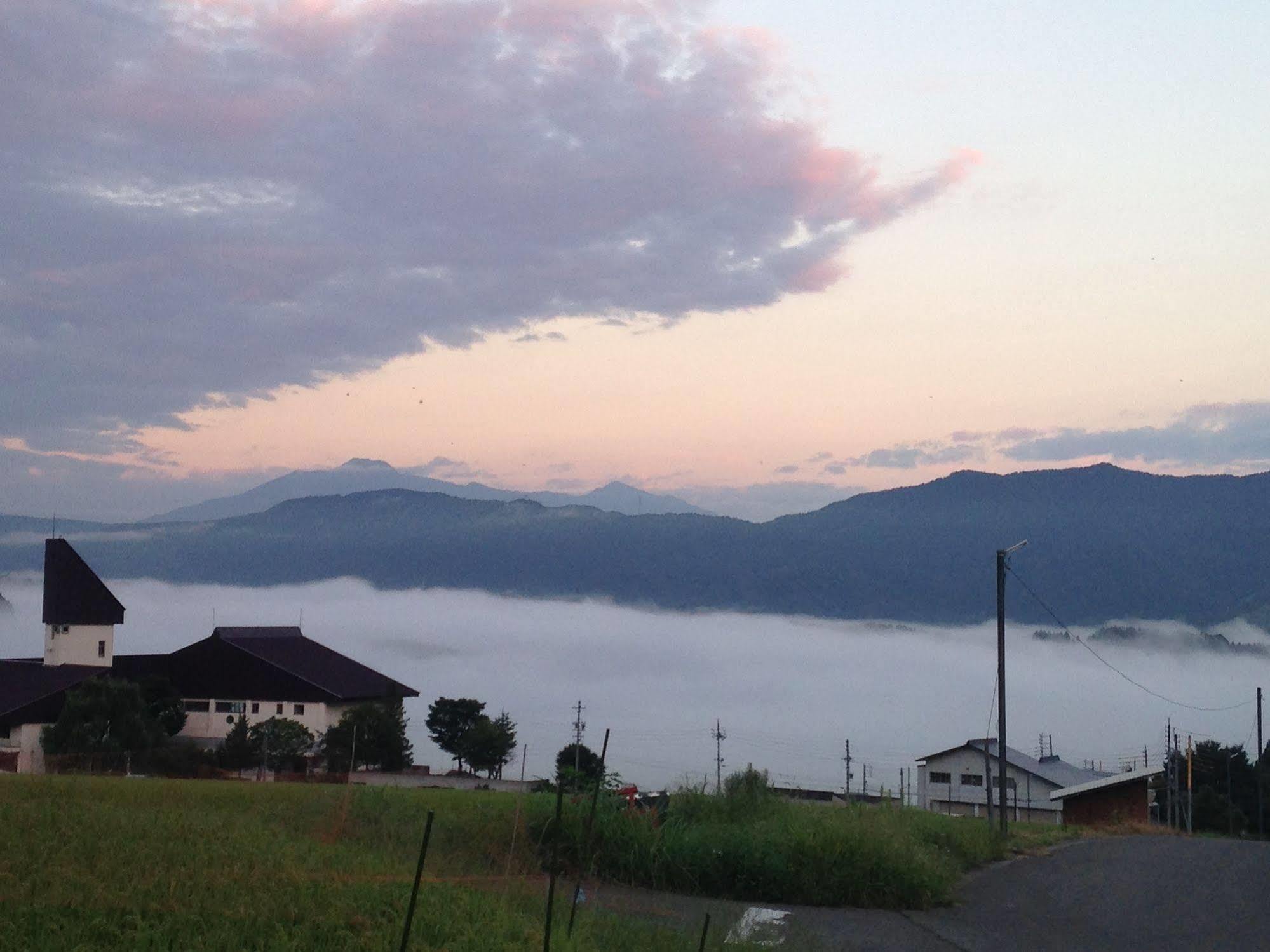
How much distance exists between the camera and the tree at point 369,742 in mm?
50531

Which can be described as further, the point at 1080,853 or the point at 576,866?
the point at 1080,853

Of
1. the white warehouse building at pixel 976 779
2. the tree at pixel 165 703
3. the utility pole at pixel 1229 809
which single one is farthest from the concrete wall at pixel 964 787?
the tree at pixel 165 703

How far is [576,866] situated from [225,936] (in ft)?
22.4

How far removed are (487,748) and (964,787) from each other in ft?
77.8

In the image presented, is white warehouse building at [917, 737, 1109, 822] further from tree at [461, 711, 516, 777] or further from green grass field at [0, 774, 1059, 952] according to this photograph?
green grass field at [0, 774, 1059, 952]

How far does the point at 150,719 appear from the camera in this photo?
50250 mm


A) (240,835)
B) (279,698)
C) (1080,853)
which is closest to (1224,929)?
(1080,853)

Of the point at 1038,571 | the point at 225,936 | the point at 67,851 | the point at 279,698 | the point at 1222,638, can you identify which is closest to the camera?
the point at 225,936

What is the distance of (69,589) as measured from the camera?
58.0 meters

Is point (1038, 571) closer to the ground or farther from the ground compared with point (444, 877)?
farther from the ground

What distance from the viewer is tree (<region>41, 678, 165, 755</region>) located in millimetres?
45406

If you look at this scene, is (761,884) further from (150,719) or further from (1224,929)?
(150,719)

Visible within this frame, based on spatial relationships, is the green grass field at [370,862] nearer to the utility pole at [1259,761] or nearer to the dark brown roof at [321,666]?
the utility pole at [1259,761]

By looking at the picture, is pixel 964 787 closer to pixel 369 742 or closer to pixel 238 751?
pixel 369 742
